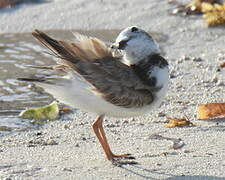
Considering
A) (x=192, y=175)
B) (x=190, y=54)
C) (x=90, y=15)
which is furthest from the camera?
(x=90, y=15)

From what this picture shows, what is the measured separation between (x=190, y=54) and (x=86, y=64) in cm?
372

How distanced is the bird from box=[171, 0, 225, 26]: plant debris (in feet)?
13.1

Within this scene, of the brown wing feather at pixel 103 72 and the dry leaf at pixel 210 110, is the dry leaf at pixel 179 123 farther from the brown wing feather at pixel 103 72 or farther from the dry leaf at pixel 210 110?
the brown wing feather at pixel 103 72

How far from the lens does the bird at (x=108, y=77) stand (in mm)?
5652

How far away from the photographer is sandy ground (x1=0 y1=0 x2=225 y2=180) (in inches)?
211

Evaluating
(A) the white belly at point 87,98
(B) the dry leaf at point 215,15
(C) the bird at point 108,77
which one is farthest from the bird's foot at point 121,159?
(B) the dry leaf at point 215,15

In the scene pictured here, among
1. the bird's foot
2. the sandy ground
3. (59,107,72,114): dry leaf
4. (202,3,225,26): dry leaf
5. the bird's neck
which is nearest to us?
the sandy ground

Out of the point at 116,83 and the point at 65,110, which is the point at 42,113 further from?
the point at 116,83

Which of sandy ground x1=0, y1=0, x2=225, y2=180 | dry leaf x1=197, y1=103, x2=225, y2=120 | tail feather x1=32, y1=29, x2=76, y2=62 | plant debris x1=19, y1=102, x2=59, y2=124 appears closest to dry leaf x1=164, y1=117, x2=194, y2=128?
sandy ground x1=0, y1=0, x2=225, y2=180

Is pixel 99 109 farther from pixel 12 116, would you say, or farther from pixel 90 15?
pixel 90 15

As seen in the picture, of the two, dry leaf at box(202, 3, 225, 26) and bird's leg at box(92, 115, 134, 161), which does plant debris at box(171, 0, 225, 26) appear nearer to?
dry leaf at box(202, 3, 225, 26)

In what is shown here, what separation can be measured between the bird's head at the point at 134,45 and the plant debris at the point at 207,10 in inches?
156

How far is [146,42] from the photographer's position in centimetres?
598

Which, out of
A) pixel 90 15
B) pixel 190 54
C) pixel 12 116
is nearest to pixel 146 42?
pixel 12 116
